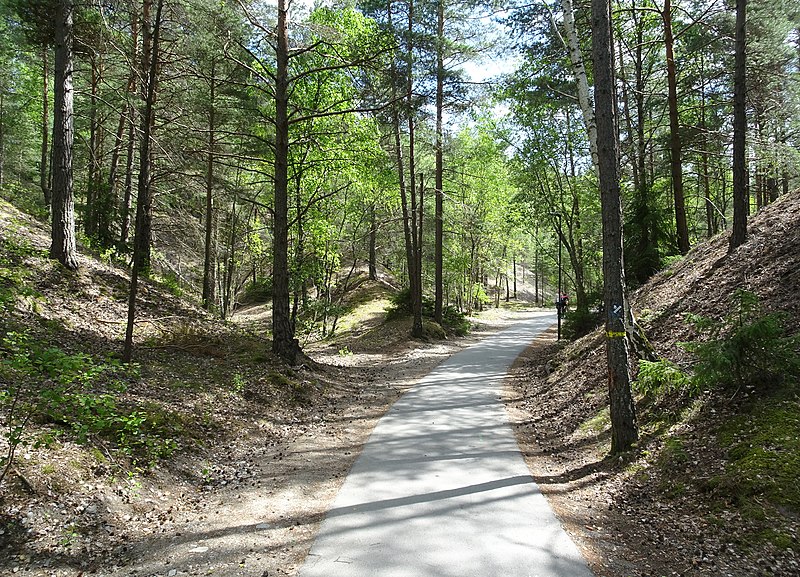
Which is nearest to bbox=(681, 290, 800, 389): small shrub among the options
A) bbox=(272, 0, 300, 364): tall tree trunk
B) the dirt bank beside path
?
the dirt bank beside path

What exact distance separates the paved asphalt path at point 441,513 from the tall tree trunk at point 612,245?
146 cm

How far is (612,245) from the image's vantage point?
6227mm

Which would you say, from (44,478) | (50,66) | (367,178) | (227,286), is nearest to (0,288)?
(44,478)

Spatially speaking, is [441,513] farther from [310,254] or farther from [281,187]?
[310,254]

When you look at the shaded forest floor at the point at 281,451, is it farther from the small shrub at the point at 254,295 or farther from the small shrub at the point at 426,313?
the small shrub at the point at 254,295

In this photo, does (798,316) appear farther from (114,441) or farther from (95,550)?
(114,441)

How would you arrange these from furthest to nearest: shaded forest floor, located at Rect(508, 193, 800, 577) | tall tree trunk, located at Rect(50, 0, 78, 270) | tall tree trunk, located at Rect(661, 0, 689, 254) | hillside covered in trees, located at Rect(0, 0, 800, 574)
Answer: tall tree trunk, located at Rect(661, 0, 689, 254) → tall tree trunk, located at Rect(50, 0, 78, 270) → hillside covered in trees, located at Rect(0, 0, 800, 574) → shaded forest floor, located at Rect(508, 193, 800, 577)

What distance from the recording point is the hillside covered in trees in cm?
487

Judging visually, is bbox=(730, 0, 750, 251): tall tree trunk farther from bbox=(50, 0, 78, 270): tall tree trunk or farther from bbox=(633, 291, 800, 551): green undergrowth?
bbox=(50, 0, 78, 270): tall tree trunk

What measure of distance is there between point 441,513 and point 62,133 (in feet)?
32.7

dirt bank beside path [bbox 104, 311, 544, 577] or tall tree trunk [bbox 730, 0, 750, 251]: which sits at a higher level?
tall tree trunk [bbox 730, 0, 750, 251]

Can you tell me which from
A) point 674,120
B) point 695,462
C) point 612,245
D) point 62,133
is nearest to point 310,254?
point 62,133

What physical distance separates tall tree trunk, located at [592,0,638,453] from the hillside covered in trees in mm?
27

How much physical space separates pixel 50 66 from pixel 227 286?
11824 millimetres
